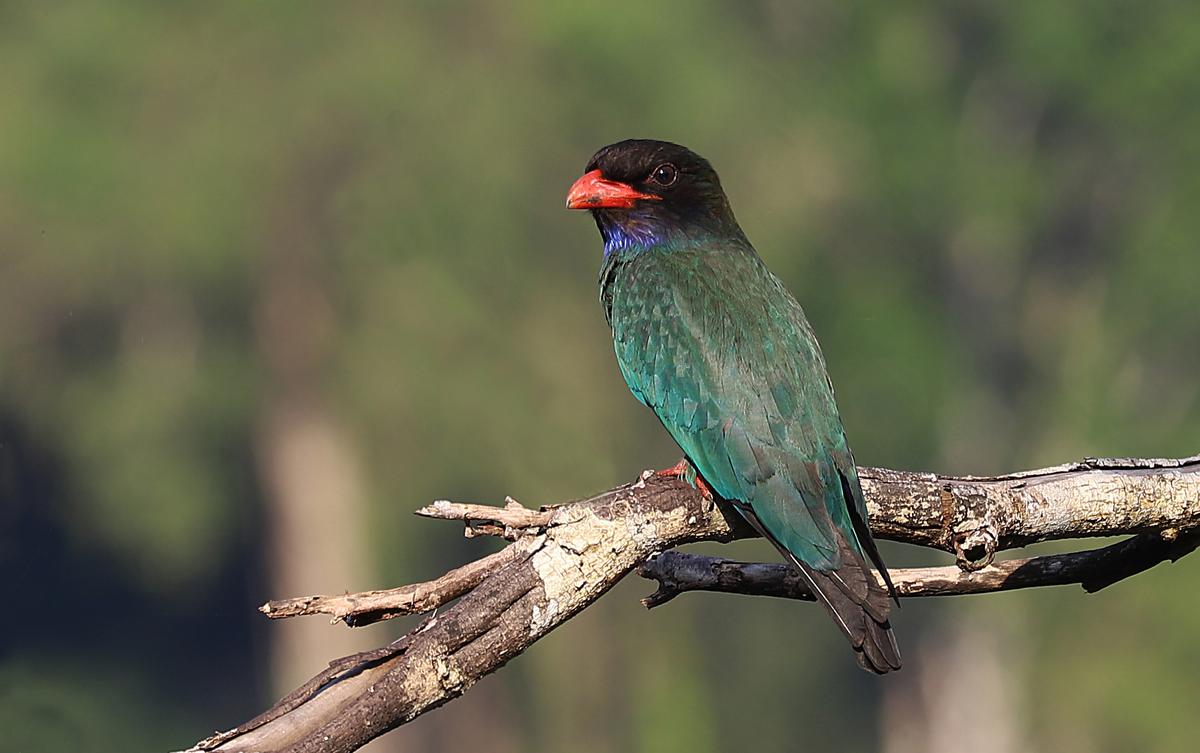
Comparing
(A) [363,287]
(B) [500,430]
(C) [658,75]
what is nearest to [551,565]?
(B) [500,430]

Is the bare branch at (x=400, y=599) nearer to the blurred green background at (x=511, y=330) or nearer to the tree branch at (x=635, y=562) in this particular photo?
the tree branch at (x=635, y=562)

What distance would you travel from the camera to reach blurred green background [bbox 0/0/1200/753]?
1852cm

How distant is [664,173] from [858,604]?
203 centimetres

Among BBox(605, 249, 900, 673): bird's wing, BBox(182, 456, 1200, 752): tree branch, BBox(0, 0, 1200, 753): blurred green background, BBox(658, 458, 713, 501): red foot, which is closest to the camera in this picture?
BBox(182, 456, 1200, 752): tree branch

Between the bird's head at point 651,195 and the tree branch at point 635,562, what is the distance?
130cm

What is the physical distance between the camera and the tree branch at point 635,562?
12.1 feet

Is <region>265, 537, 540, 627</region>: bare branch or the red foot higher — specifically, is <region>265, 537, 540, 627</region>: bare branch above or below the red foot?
above

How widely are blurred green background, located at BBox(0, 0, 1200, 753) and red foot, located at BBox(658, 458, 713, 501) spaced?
40.3 feet

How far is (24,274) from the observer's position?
1794cm

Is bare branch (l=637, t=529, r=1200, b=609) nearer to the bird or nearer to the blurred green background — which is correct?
the bird

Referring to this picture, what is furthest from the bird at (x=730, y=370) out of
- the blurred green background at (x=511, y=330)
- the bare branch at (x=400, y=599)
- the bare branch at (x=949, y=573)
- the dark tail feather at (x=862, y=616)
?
the blurred green background at (x=511, y=330)

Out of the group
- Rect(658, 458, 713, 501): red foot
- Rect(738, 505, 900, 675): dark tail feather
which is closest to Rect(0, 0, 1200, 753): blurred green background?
Rect(658, 458, 713, 501): red foot

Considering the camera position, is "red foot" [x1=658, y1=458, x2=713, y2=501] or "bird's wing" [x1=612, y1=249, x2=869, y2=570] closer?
"bird's wing" [x1=612, y1=249, x2=869, y2=570]

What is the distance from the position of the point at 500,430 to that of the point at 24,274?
5537mm
